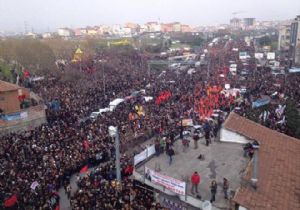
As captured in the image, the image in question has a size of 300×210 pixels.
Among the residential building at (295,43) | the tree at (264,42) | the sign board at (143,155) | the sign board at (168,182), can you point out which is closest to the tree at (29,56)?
the sign board at (143,155)

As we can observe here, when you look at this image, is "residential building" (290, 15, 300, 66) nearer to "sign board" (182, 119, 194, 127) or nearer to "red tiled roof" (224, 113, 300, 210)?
"sign board" (182, 119, 194, 127)

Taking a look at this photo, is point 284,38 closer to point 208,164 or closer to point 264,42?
point 264,42

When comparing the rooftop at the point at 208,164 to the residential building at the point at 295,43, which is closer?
the rooftop at the point at 208,164

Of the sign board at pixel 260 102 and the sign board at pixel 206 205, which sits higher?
the sign board at pixel 206 205

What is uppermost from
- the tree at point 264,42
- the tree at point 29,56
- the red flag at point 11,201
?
the tree at point 29,56

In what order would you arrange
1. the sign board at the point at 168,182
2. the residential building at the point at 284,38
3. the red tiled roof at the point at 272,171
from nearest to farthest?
the red tiled roof at the point at 272,171 < the sign board at the point at 168,182 < the residential building at the point at 284,38

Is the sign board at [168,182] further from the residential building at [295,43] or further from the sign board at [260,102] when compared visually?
the residential building at [295,43]

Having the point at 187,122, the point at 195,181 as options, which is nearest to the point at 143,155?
the point at 195,181
